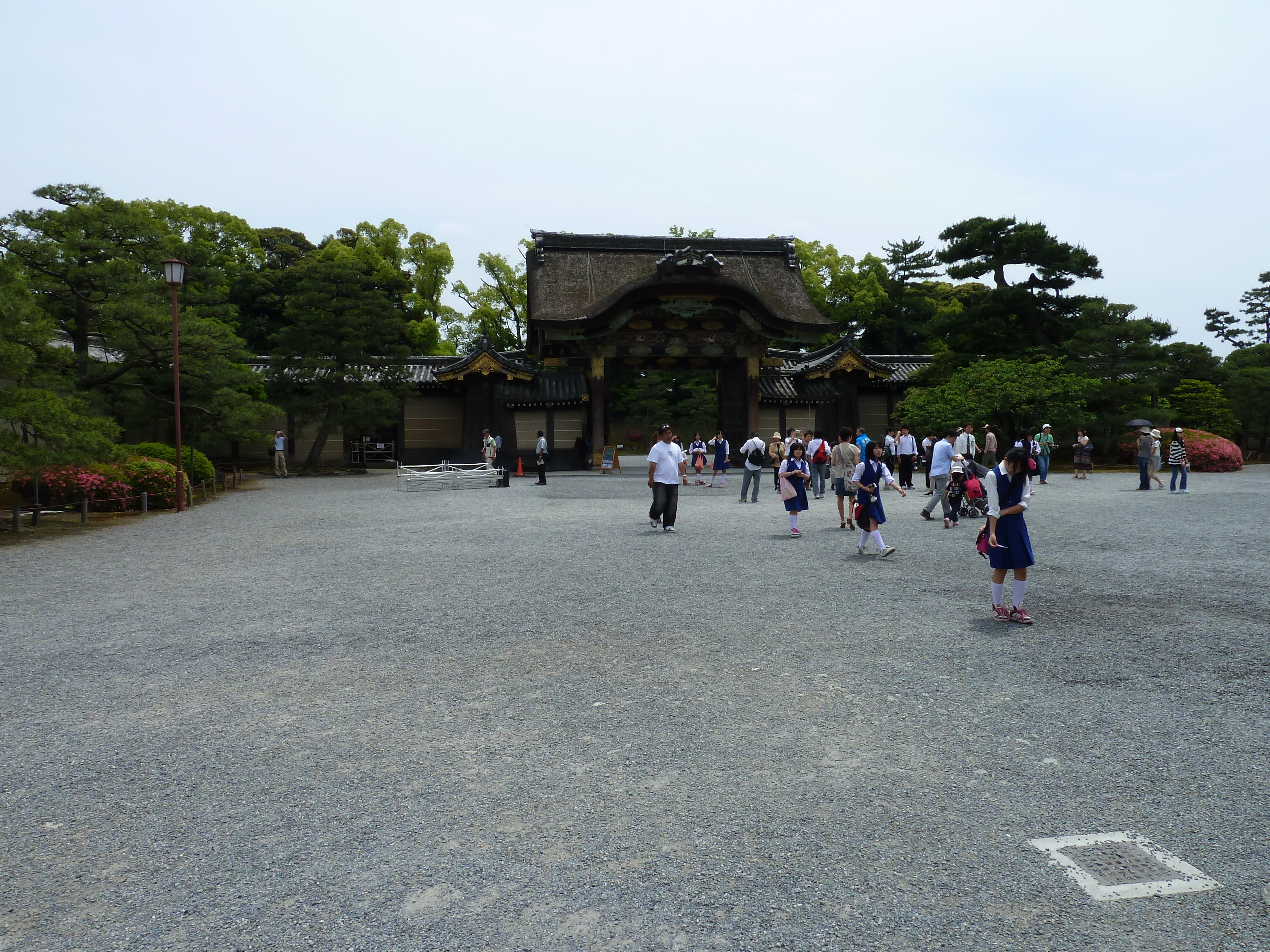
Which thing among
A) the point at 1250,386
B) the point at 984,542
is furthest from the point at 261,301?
the point at 1250,386

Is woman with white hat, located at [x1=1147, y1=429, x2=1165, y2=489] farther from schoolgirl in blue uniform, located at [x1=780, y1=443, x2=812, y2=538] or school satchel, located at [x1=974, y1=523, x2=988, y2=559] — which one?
school satchel, located at [x1=974, y1=523, x2=988, y2=559]

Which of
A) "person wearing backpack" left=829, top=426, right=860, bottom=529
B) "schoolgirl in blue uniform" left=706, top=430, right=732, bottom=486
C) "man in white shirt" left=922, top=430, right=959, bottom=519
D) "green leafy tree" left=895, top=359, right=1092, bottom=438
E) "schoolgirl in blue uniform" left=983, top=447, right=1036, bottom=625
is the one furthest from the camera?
"green leafy tree" left=895, top=359, right=1092, bottom=438

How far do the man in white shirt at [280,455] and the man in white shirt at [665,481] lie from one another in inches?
774

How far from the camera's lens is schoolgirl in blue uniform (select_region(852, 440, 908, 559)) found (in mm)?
9492

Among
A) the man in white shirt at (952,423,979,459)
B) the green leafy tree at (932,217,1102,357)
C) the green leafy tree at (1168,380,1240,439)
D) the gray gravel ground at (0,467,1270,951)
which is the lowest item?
the gray gravel ground at (0,467,1270,951)

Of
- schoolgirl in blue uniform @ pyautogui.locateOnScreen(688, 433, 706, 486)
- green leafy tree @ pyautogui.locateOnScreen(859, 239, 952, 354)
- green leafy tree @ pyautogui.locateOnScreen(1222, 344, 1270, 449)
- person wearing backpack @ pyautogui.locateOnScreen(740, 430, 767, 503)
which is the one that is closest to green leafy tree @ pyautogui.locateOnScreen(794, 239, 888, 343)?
green leafy tree @ pyautogui.locateOnScreen(859, 239, 952, 354)

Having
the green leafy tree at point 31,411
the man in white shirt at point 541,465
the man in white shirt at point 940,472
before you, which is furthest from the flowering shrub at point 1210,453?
the green leafy tree at point 31,411

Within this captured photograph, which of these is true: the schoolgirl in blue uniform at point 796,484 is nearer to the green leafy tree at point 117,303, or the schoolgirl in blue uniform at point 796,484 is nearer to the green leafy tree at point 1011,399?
the green leafy tree at point 117,303

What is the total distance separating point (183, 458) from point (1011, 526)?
807 inches

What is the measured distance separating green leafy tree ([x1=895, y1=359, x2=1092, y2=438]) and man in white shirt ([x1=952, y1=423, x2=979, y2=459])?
10.0 m

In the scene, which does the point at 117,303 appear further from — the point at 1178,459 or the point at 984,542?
the point at 1178,459

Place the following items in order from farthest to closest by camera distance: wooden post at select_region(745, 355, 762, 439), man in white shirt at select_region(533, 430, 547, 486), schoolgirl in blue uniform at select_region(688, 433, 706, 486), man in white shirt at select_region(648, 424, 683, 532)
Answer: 1. wooden post at select_region(745, 355, 762, 439)
2. schoolgirl in blue uniform at select_region(688, 433, 706, 486)
3. man in white shirt at select_region(533, 430, 547, 486)
4. man in white shirt at select_region(648, 424, 683, 532)

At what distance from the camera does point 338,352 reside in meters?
28.9

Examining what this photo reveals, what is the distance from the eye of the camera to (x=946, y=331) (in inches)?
1270
